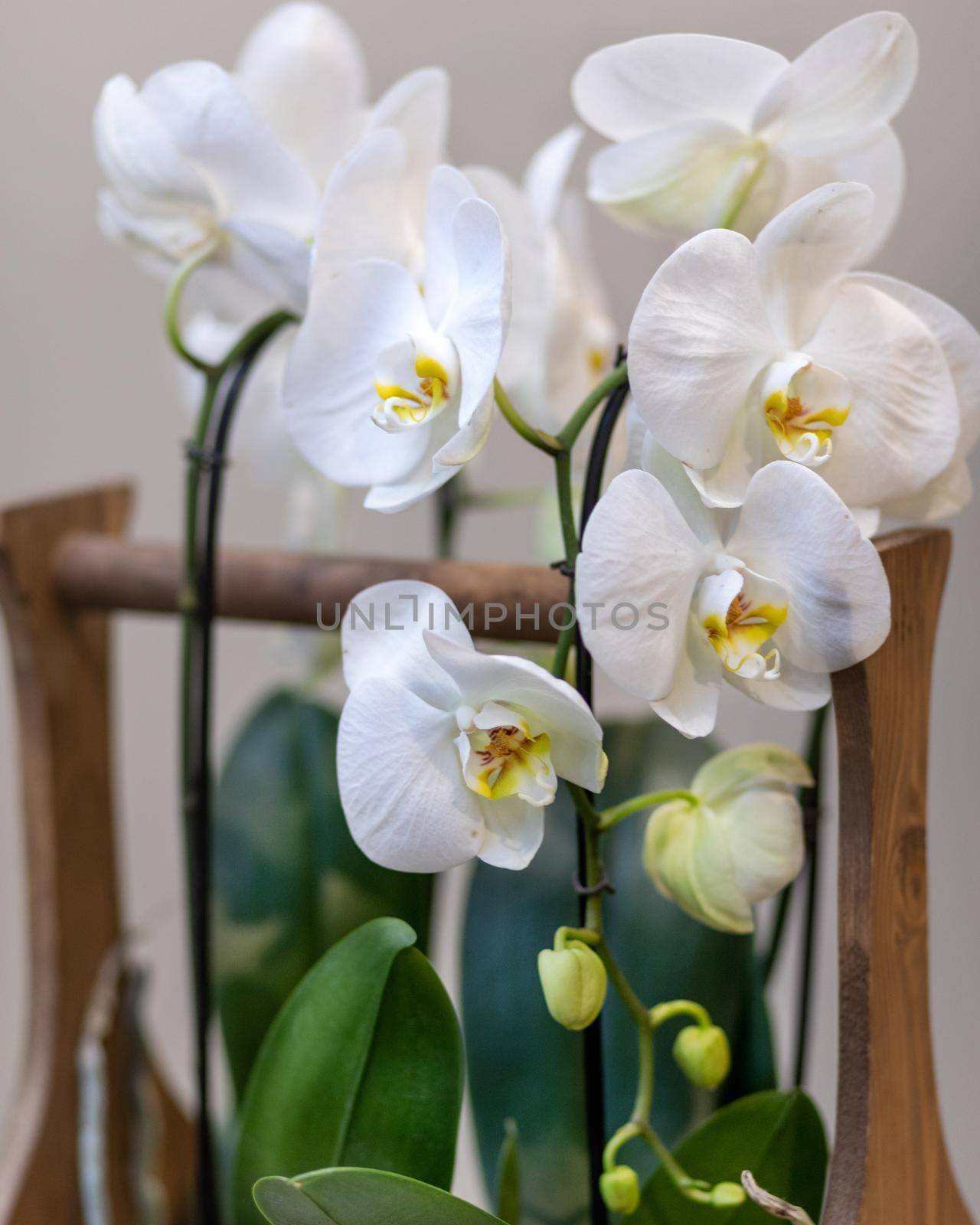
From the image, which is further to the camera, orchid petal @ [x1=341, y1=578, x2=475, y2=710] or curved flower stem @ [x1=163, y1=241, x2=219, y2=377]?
curved flower stem @ [x1=163, y1=241, x2=219, y2=377]

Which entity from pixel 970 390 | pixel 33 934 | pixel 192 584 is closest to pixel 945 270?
pixel 970 390

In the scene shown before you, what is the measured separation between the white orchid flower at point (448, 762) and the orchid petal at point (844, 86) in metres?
0.21

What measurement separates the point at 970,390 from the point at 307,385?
0.22m

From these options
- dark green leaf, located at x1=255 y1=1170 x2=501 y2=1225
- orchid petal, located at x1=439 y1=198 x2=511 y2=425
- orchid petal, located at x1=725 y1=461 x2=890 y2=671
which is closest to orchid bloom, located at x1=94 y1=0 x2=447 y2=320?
orchid petal, located at x1=439 y1=198 x2=511 y2=425

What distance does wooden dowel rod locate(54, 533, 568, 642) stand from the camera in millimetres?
440

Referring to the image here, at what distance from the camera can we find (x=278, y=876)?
60 centimetres

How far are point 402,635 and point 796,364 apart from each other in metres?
0.14

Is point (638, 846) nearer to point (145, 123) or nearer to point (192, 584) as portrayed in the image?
point (192, 584)

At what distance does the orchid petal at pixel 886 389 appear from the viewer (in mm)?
356

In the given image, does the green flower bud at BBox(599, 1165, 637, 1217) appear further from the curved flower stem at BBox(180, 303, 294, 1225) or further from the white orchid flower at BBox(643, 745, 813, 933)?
the curved flower stem at BBox(180, 303, 294, 1225)

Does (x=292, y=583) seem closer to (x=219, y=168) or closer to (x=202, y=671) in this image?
(x=202, y=671)

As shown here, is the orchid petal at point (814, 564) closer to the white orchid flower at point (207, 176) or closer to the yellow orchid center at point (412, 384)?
the yellow orchid center at point (412, 384)

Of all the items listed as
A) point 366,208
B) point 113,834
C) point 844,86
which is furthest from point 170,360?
point 844,86

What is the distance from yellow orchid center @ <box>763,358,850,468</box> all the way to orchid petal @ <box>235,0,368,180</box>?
271 millimetres
